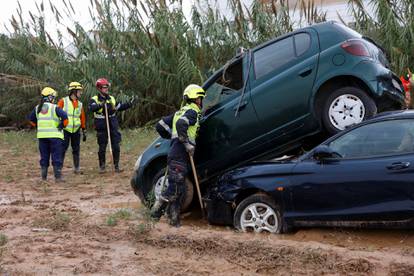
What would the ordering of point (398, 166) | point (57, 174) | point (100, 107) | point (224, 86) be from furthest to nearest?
point (100, 107), point (57, 174), point (224, 86), point (398, 166)

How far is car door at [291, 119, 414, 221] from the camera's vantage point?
5863mm

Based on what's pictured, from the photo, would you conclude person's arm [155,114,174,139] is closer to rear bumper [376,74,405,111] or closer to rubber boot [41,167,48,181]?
rear bumper [376,74,405,111]

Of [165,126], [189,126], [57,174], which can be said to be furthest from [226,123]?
[57,174]

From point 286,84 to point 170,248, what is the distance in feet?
7.89

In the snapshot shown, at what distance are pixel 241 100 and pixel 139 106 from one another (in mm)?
9665

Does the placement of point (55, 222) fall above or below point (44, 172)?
below

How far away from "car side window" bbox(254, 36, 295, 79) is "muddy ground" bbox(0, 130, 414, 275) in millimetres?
2005

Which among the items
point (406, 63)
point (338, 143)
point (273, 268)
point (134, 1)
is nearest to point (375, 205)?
point (338, 143)

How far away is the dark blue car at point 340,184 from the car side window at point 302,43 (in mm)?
1542

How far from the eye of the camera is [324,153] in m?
6.30

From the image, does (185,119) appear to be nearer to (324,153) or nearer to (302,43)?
(302,43)

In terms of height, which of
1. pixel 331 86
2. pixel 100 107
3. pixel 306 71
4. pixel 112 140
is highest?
pixel 306 71

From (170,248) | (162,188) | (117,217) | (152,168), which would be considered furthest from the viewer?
(152,168)

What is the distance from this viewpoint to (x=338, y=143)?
21.0 feet
